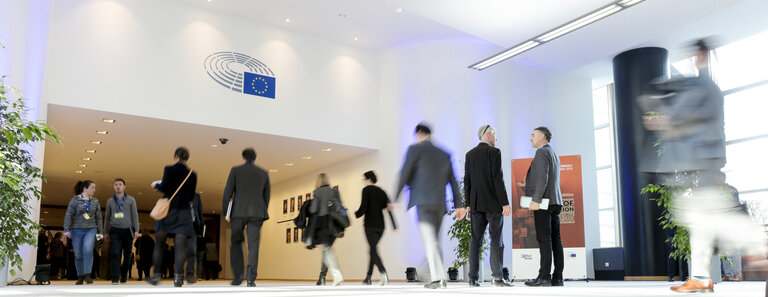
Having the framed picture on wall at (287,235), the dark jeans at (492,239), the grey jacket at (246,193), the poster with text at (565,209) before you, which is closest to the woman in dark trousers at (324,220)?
the grey jacket at (246,193)

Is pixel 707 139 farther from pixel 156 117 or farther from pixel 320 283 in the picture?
pixel 156 117

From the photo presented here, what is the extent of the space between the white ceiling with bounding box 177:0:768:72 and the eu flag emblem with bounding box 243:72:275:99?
105 centimetres

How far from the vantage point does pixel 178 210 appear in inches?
244

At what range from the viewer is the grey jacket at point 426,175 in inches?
191

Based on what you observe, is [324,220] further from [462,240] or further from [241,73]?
[241,73]

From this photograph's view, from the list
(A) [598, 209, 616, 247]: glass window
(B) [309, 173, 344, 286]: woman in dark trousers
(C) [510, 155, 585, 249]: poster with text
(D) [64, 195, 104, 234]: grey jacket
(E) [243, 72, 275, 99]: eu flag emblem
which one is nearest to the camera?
(B) [309, 173, 344, 286]: woman in dark trousers

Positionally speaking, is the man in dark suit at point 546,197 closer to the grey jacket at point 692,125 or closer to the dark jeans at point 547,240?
the dark jeans at point 547,240

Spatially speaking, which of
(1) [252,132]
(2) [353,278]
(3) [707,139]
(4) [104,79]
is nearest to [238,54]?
(1) [252,132]

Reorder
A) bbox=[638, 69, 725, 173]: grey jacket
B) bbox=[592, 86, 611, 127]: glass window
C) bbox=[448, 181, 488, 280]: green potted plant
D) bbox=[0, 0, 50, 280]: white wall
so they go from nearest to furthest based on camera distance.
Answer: bbox=[638, 69, 725, 173]: grey jacket < bbox=[0, 0, 50, 280]: white wall < bbox=[448, 181, 488, 280]: green potted plant < bbox=[592, 86, 611, 127]: glass window

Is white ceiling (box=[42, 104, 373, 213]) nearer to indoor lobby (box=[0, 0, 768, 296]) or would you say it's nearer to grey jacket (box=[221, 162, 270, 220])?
indoor lobby (box=[0, 0, 768, 296])

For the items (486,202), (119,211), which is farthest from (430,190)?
(119,211)

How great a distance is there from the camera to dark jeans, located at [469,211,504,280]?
570 centimetres

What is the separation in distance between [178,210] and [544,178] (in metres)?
3.66

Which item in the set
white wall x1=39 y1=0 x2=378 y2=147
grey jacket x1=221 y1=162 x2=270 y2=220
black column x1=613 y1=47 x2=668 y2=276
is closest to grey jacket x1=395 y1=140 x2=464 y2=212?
grey jacket x1=221 y1=162 x2=270 y2=220
